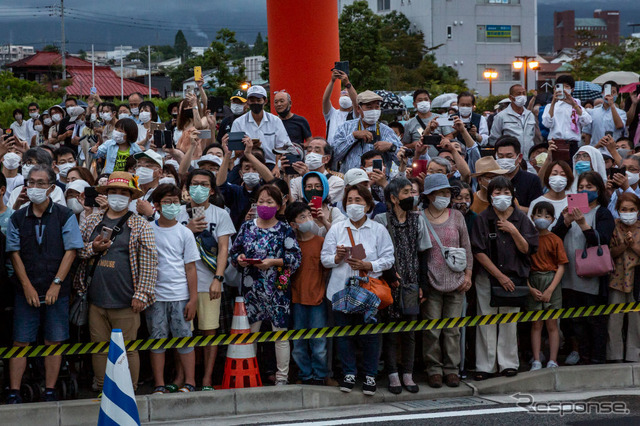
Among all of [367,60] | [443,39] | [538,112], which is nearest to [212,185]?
[538,112]

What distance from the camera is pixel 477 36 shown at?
85.7 meters

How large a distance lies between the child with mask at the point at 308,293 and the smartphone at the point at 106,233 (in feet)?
5.40

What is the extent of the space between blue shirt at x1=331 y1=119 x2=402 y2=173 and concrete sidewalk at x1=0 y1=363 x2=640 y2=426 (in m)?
2.95

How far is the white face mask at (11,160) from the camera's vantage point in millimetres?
9945

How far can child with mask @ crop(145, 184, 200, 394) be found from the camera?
7832 mm

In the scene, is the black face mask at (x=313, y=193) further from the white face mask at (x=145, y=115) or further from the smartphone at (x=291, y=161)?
the white face mask at (x=145, y=115)

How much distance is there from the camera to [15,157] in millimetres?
10008

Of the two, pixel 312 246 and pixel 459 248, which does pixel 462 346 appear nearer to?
pixel 459 248

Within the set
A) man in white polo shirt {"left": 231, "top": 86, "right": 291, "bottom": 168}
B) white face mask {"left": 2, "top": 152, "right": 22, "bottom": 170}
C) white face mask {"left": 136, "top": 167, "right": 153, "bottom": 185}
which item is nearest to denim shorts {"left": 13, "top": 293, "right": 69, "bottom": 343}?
white face mask {"left": 136, "top": 167, "right": 153, "bottom": 185}

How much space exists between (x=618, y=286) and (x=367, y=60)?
4702 cm

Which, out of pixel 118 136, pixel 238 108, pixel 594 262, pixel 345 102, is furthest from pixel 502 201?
pixel 238 108

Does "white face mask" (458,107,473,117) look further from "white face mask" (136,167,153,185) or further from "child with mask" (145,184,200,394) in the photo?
"child with mask" (145,184,200,394)

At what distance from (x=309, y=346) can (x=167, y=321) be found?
54.1 inches

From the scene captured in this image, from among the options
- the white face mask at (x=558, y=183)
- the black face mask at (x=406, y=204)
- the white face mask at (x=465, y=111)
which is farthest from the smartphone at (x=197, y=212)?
the white face mask at (x=465, y=111)
